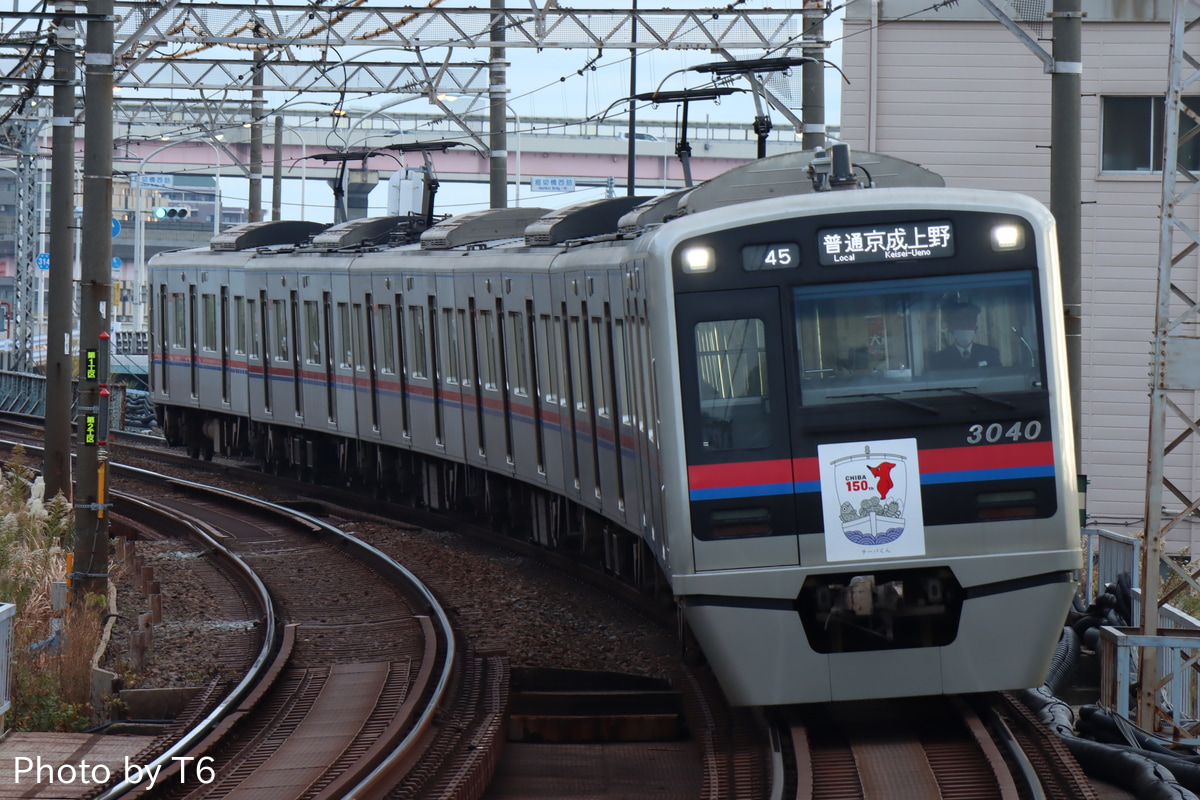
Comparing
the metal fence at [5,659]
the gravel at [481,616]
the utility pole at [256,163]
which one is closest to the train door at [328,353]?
the gravel at [481,616]

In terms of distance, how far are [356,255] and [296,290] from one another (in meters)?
1.74

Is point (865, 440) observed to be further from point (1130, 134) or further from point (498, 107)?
point (498, 107)

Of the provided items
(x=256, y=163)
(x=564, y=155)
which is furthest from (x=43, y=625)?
(x=564, y=155)

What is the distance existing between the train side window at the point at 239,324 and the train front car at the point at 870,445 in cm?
1565

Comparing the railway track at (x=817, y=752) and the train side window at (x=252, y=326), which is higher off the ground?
the train side window at (x=252, y=326)

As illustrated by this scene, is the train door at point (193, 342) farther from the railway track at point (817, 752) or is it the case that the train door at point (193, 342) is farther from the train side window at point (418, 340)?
the railway track at point (817, 752)

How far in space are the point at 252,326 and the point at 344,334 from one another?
3101 mm

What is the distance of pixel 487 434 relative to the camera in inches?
664

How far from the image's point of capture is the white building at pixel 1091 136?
19031mm

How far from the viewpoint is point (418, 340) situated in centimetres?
1852

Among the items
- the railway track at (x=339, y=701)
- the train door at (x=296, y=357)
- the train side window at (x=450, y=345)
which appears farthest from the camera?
the train door at (x=296, y=357)

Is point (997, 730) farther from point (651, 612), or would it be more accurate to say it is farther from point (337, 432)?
point (337, 432)

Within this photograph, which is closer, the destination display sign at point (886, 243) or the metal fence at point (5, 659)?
the destination display sign at point (886, 243)

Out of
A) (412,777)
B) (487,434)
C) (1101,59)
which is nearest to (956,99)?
(1101,59)
